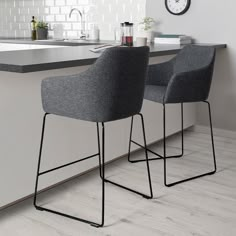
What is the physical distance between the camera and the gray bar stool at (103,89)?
212 centimetres

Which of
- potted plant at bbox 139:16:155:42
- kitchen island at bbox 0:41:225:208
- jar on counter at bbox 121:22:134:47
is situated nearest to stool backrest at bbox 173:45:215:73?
jar on counter at bbox 121:22:134:47

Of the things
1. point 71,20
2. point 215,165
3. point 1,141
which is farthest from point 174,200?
point 71,20

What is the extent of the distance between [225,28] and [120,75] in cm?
208

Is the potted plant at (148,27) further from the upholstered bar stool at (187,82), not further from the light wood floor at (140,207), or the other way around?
the light wood floor at (140,207)

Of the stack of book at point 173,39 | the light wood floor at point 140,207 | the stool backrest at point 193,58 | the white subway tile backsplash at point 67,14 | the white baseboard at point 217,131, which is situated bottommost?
the light wood floor at point 140,207

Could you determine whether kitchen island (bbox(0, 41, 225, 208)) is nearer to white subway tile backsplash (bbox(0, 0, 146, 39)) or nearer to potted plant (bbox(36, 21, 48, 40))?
white subway tile backsplash (bbox(0, 0, 146, 39))

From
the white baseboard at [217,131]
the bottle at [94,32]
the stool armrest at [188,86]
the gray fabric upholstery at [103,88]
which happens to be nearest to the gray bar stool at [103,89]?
the gray fabric upholstery at [103,88]

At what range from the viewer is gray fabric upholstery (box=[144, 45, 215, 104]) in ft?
9.25

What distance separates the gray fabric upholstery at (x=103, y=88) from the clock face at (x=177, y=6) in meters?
1.92

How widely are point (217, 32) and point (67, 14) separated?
2.04 metres

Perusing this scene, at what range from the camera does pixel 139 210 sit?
2.50 metres

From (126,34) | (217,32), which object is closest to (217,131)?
(217,32)

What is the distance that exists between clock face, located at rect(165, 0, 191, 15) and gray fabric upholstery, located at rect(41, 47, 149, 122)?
192 centimetres

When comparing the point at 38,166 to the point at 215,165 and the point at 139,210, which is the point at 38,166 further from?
the point at 215,165
